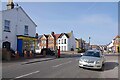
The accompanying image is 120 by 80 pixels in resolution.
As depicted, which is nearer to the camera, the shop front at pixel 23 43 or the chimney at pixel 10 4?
the shop front at pixel 23 43

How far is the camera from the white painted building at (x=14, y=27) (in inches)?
1364

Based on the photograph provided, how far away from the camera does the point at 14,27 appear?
37.1 meters

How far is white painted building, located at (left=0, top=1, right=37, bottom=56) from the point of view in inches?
1364

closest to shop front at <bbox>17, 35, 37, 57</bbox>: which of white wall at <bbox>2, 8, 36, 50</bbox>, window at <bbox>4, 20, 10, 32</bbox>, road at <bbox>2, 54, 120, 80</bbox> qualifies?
white wall at <bbox>2, 8, 36, 50</bbox>

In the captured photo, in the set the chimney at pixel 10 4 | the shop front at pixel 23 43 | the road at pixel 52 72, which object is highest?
the chimney at pixel 10 4

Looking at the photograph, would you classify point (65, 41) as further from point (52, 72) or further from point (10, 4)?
point (52, 72)

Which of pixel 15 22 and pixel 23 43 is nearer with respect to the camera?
pixel 15 22

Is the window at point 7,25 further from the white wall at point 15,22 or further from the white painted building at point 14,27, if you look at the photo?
the white wall at point 15,22

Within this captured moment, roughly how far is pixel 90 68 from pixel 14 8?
22.2 metres

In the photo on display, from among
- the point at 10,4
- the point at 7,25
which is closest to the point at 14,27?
the point at 7,25

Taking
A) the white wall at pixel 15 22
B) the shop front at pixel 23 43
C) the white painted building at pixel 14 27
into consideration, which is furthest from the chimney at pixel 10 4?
the shop front at pixel 23 43

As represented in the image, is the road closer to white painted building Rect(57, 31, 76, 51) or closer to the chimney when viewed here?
the chimney

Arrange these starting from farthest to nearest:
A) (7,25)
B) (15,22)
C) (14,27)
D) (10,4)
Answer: (10,4), (15,22), (14,27), (7,25)

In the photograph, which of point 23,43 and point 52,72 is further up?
point 23,43
